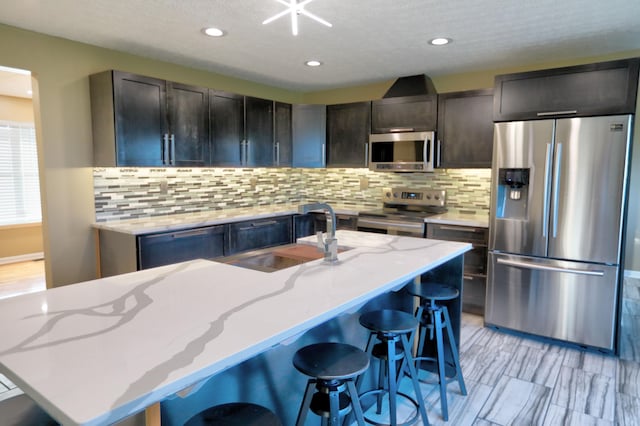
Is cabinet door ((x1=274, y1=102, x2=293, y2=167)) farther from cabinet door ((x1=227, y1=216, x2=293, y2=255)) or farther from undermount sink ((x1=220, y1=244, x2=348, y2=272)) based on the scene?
undermount sink ((x1=220, y1=244, x2=348, y2=272))

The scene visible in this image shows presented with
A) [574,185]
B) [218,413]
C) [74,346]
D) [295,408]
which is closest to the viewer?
[74,346]

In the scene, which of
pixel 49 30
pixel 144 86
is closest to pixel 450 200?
pixel 144 86

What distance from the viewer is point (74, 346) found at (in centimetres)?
111

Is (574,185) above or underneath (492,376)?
above

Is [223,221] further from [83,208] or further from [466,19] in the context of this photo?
[466,19]

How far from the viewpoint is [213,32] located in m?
3.20

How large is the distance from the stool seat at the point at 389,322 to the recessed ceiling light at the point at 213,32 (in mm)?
2430

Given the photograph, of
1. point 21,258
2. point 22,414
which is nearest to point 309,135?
point 22,414

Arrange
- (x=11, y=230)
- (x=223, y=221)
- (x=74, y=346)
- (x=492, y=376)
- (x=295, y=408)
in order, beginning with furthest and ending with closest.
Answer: (x=11, y=230) → (x=223, y=221) → (x=492, y=376) → (x=295, y=408) → (x=74, y=346)

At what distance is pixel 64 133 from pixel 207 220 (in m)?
1.38

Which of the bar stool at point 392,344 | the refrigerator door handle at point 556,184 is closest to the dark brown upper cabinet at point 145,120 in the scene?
the bar stool at point 392,344

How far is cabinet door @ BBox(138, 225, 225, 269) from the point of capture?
11.1ft

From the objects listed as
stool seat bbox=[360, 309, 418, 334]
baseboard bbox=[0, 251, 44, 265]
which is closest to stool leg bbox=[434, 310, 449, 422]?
stool seat bbox=[360, 309, 418, 334]

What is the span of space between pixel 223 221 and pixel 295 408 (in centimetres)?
238
